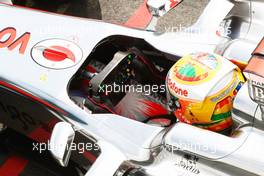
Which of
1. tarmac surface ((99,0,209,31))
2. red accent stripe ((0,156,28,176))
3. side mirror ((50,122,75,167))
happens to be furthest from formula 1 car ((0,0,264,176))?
tarmac surface ((99,0,209,31))

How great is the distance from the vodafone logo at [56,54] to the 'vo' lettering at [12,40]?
0.27 feet

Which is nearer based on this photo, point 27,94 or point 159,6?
point 27,94

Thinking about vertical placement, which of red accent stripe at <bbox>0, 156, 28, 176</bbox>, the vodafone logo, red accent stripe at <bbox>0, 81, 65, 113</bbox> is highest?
the vodafone logo

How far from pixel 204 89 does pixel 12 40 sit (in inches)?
52.0

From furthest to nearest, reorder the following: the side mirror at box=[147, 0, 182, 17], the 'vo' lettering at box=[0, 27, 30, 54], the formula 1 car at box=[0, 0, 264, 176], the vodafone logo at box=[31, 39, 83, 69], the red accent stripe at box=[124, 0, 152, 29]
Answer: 1. the red accent stripe at box=[124, 0, 152, 29]
2. the side mirror at box=[147, 0, 182, 17]
3. the 'vo' lettering at box=[0, 27, 30, 54]
4. the vodafone logo at box=[31, 39, 83, 69]
5. the formula 1 car at box=[0, 0, 264, 176]

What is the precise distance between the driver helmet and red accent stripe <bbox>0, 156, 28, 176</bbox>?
1344mm

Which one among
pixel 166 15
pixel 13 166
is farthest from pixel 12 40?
pixel 166 15

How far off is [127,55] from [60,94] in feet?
1.41

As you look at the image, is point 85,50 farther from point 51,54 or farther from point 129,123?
point 129,123

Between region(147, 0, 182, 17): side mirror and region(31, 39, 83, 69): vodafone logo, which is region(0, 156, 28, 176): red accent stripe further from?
region(147, 0, 182, 17): side mirror

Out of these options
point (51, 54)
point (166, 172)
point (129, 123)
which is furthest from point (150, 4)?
point (166, 172)

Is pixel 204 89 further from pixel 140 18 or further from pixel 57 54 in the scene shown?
pixel 140 18

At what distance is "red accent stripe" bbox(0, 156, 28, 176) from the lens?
3.23 meters

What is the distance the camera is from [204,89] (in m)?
2.22
